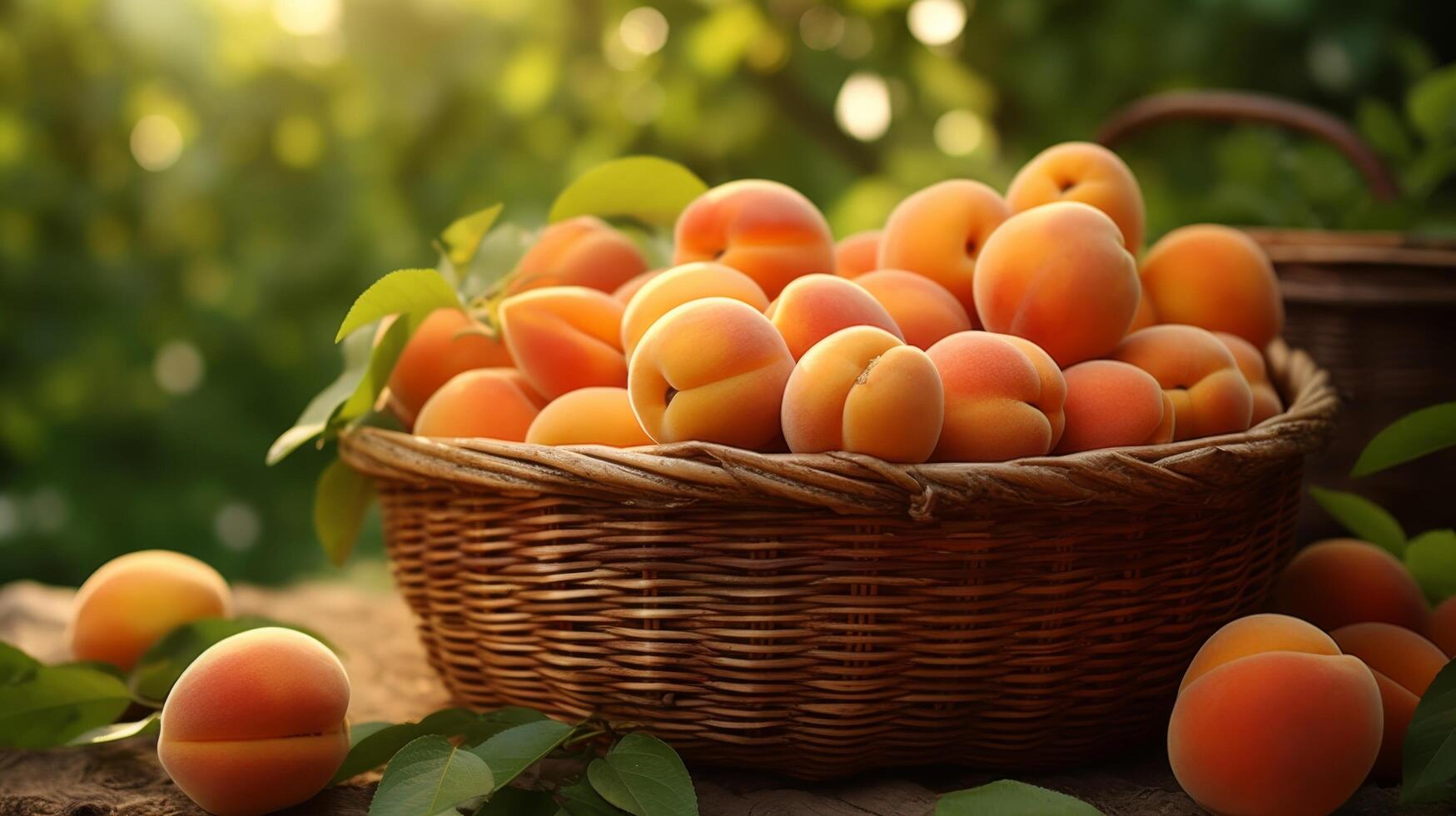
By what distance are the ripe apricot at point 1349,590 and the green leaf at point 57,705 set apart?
81 centimetres

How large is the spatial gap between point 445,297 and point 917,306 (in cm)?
31

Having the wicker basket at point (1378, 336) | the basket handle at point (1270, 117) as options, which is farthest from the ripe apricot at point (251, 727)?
the basket handle at point (1270, 117)

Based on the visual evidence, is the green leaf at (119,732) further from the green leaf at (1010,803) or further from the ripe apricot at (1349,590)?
the ripe apricot at (1349,590)

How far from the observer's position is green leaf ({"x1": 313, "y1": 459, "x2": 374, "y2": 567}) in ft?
2.78

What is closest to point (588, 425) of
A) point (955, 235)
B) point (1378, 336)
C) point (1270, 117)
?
point (955, 235)

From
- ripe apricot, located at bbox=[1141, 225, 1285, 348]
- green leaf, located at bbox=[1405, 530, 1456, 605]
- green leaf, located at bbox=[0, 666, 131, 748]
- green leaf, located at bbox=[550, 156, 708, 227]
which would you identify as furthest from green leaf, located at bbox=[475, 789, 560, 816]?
green leaf, located at bbox=[1405, 530, 1456, 605]

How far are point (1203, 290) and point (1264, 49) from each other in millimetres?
1212

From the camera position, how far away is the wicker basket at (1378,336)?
3.38 ft

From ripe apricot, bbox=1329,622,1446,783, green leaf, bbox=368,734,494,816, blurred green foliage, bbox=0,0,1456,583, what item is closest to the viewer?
green leaf, bbox=368,734,494,816

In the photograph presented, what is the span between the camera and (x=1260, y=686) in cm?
58

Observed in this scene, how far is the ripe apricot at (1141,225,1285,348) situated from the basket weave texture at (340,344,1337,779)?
14 centimetres

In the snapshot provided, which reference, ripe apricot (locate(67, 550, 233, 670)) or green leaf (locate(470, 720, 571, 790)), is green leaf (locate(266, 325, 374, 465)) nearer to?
ripe apricot (locate(67, 550, 233, 670))

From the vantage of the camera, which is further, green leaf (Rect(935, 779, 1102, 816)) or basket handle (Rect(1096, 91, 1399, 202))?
basket handle (Rect(1096, 91, 1399, 202))

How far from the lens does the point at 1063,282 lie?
69 centimetres
